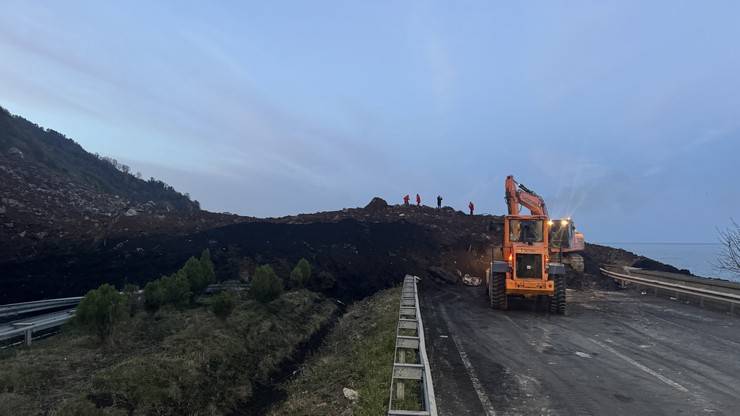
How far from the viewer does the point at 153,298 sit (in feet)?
40.2

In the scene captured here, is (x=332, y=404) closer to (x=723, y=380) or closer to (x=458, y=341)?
(x=458, y=341)

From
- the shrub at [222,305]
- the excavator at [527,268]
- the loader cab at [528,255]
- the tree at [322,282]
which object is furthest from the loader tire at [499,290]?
the shrub at [222,305]

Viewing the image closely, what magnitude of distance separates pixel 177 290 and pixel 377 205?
27625mm

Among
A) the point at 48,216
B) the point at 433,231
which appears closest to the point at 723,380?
the point at 433,231

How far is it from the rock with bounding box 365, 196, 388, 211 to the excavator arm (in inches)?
755

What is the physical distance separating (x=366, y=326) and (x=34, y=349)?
843 centimetres

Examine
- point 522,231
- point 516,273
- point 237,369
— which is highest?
point 522,231

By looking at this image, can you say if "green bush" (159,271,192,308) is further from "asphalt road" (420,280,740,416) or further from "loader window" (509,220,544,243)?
"loader window" (509,220,544,243)

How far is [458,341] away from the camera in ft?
A: 36.3

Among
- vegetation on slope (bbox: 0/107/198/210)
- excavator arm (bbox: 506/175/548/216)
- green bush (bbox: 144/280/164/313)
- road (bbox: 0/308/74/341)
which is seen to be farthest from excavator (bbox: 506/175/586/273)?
vegetation on slope (bbox: 0/107/198/210)

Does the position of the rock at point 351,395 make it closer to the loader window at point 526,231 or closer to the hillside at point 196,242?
the hillside at point 196,242

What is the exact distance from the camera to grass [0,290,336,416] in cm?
712

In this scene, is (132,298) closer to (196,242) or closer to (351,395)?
(351,395)

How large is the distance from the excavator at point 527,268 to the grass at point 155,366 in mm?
7563
